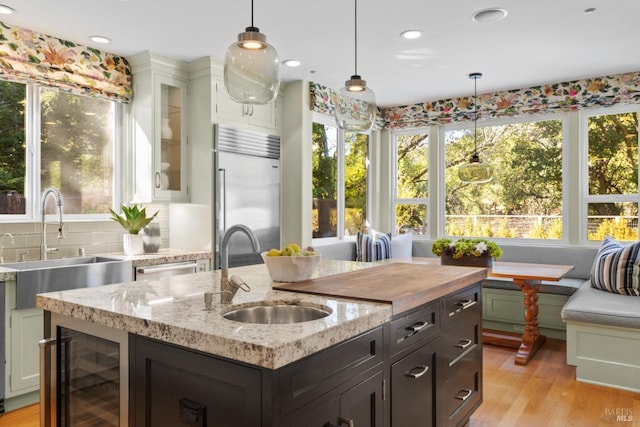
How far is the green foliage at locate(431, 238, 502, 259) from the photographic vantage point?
3.87 metres

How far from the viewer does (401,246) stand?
17.7 feet

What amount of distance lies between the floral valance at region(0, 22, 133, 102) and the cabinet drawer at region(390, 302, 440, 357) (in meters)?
3.16

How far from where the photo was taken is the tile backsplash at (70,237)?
3.25 meters

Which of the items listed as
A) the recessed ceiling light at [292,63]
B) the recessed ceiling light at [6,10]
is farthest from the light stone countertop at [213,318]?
the recessed ceiling light at [292,63]

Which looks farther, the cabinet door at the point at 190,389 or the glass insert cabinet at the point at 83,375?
the glass insert cabinet at the point at 83,375

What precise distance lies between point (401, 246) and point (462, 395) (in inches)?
121

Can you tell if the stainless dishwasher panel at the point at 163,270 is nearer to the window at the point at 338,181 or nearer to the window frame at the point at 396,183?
the window at the point at 338,181

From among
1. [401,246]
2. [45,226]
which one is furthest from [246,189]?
[401,246]

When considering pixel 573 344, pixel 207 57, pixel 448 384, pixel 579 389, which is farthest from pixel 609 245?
pixel 207 57

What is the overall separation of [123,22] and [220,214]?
160 cm

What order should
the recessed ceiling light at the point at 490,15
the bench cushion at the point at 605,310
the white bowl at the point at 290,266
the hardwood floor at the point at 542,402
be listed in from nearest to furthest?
1. the white bowl at the point at 290,266
2. the hardwood floor at the point at 542,402
3. the recessed ceiling light at the point at 490,15
4. the bench cushion at the point at 605,310

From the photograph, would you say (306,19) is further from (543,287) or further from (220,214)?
(543,287)

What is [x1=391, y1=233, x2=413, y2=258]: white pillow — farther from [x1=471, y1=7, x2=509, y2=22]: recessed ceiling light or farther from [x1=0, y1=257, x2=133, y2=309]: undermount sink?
[x1=0, y1=257, x2=133, y2=309]: undermount sink

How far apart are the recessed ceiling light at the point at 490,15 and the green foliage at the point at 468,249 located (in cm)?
179
